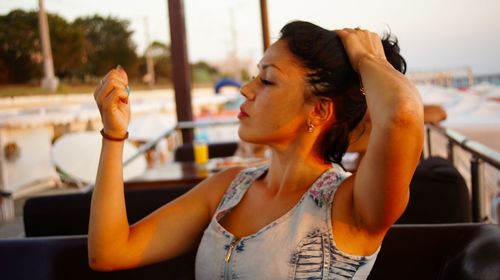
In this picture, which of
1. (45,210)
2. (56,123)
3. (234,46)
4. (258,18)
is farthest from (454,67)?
(45,210)

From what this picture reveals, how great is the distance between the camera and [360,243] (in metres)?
1.06

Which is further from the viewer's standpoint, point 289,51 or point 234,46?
point 234,46

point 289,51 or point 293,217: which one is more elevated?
point 289,51

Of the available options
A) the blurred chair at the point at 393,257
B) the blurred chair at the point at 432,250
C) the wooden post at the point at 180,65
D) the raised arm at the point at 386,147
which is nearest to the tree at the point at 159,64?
the wooden post at the point at 180,65

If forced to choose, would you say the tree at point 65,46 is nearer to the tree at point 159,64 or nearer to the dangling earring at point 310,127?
the tree at point 159,64

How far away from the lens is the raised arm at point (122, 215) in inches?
47.5

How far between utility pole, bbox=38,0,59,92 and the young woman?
6.14 m

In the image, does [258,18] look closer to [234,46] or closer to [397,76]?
[234,46]

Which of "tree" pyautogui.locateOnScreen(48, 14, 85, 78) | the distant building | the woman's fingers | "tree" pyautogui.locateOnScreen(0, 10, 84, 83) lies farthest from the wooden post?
the distant building

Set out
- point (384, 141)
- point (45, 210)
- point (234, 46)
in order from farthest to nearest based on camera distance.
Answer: point (234, 46) < point (45, 210) < point (384, 141)

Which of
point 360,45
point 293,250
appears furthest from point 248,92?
point 293,250

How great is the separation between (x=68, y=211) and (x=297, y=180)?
1.08 metres

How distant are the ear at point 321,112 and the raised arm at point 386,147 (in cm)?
17

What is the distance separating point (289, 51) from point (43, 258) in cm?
88
